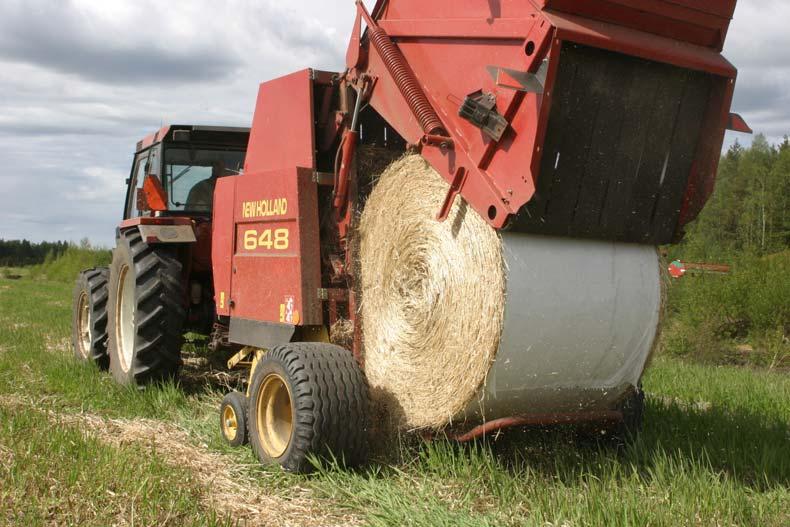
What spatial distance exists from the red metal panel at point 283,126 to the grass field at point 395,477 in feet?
6.21

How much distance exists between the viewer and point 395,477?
15.9ft

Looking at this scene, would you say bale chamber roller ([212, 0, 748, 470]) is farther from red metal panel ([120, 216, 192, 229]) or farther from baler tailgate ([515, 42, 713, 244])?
red metal panel ([120, 216, 192, 229])

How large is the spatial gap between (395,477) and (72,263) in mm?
40306

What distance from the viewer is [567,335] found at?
450 cm

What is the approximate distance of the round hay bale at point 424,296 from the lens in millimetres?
4391

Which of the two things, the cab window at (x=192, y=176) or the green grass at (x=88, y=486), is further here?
the cab window at (x=192, y=176)

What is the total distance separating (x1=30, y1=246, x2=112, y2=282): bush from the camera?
39.1 meters

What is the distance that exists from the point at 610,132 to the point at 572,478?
188 cm

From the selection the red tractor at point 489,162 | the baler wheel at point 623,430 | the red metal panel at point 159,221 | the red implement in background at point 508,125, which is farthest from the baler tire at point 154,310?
the baler wheel at point 623,430

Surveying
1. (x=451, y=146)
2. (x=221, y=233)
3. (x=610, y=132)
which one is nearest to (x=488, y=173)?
(x=451, y=146)

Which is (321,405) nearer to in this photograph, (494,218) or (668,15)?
(494,218)

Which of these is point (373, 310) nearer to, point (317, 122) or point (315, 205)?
point (315, 205)

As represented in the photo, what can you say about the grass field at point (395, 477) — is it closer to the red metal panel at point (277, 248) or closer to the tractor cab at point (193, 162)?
the red metal panel at point (277, 248)

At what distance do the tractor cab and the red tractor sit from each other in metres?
1.74
